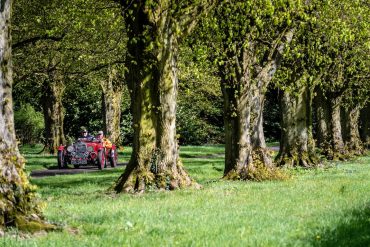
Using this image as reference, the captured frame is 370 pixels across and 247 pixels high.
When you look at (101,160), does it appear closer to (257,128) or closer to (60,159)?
(60,159)

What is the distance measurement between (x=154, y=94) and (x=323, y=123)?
2352cm

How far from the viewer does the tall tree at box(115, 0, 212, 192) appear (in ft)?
50.5

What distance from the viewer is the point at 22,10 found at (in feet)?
86.3

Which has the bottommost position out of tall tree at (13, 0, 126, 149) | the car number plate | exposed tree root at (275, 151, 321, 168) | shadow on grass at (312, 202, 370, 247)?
shadow on grass at (312, 202, 370, 247)

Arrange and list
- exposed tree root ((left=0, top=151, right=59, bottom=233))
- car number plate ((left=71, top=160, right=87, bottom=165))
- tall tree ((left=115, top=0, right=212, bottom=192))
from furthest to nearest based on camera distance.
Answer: car number plate ((left=71, top=160, right=87, bottom=165)) → tall tree ((left=115, top=0, right=212, bottom=192)) → exposed tree root ((left=0, top=151, right=59, bottom=233))

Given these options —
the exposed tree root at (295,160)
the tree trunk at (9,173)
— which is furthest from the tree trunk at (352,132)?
the tree trunk at (9,173)

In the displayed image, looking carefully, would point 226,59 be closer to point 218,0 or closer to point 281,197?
point 218,0

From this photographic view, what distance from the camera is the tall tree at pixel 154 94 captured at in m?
15.4

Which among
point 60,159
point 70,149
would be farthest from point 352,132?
point 60,159

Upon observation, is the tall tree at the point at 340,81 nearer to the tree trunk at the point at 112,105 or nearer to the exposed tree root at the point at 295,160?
the exposed tree root at the point at 295,160

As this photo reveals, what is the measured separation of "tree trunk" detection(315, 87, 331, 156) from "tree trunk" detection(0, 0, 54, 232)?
27.1 m

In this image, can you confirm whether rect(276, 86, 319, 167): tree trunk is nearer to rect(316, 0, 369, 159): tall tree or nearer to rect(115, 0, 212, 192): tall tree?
rect(316, 0, 369, 159): tall tree

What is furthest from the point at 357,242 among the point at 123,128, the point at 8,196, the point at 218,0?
the point at 123,128

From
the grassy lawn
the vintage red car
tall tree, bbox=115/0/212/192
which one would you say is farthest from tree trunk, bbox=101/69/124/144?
the grassy lawn
